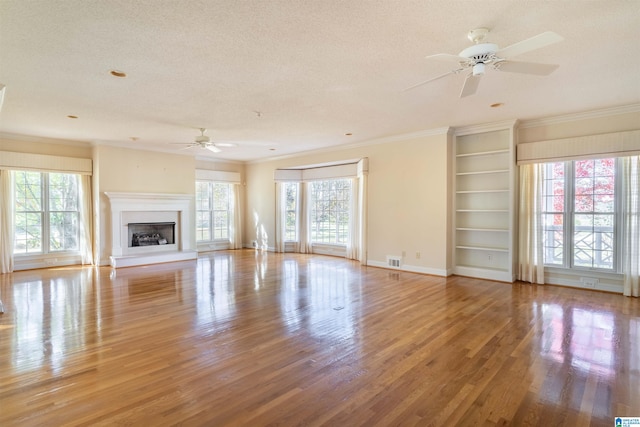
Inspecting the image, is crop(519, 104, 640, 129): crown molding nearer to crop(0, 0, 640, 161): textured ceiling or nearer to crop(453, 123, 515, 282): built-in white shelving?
crop(0, 0, 640, 161): textured ceiling

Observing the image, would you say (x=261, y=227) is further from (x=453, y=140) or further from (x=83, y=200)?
(x=453, y=140)

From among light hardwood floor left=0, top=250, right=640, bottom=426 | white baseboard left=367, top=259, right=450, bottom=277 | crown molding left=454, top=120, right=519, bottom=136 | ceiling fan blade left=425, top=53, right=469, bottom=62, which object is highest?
crown molding left=454, top=120, right=519, bottom=136

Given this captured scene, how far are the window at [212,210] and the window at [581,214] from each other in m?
8.13

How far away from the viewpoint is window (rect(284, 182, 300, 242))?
31.4ft

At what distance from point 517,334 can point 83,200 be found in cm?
842

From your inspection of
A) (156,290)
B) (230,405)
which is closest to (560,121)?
(230,405)

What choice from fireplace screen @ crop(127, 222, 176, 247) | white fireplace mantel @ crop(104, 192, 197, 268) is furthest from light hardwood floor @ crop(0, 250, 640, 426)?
fireplace screen @ crop(127, 222, 176, 247)

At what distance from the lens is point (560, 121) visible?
5.32 metres

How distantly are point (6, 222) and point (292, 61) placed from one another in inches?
270

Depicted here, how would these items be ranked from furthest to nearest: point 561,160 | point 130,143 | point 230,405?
point 130,143 → point 561,160 → point 230,405

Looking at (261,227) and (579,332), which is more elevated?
(261,227)

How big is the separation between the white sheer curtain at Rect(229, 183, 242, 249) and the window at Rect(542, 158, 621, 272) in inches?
310

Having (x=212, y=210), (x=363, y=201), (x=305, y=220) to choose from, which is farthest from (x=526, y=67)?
(x=212, y=210)

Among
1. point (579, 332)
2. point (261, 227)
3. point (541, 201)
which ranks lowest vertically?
point (579, 332)
